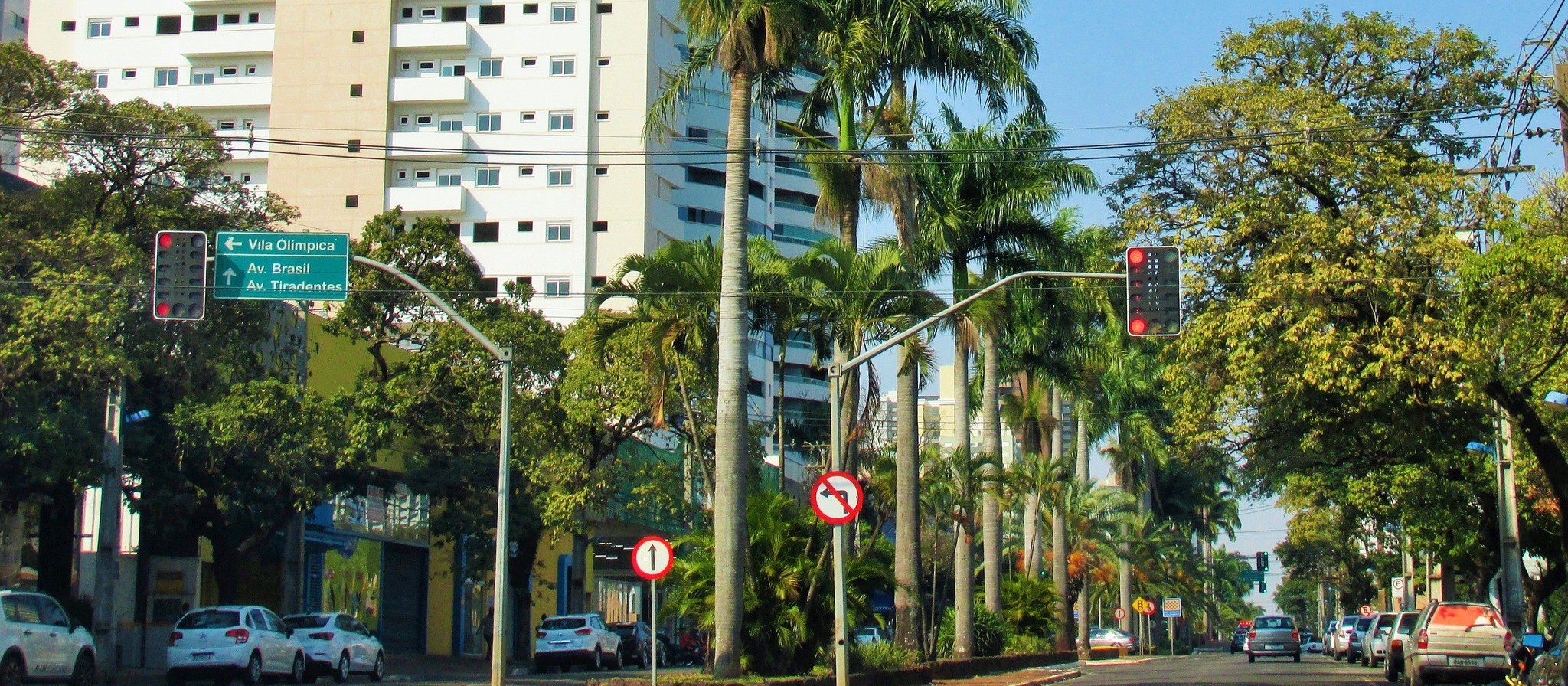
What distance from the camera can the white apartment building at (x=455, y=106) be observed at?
69.8 metres

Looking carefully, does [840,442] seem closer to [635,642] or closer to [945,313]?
[945,313]

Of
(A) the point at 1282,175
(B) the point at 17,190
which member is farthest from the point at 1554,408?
(B) the point at 17,190

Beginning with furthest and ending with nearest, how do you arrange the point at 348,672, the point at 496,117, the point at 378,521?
the point at 496,117
the point at 378,521
the point at 348,672

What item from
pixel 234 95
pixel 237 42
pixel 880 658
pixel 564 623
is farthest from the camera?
pixel 237 42

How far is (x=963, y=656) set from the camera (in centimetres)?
3434

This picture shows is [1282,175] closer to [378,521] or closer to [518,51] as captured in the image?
[378,521]

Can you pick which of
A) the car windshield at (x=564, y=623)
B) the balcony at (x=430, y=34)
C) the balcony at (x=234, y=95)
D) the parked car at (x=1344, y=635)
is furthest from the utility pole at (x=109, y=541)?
the balcony at (x=234, y=95)

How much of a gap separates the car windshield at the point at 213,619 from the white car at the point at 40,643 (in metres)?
2.51

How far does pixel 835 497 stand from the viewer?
810 inches

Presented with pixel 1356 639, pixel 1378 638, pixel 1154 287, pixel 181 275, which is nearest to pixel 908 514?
pixel 1154 287

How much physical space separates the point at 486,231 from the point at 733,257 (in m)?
48.2

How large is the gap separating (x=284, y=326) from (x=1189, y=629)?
69253mm

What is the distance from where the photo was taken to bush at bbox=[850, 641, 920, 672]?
2642cm

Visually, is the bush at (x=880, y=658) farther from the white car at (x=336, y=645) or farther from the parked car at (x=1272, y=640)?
the parked car at (x=1272, y=640)
